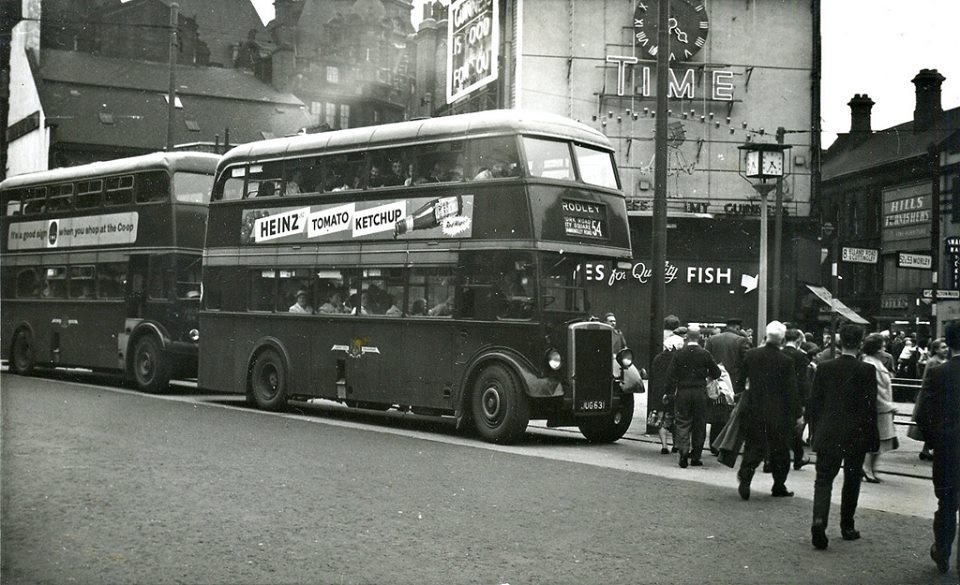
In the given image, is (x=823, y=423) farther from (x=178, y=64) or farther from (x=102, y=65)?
(x=178, y=64)

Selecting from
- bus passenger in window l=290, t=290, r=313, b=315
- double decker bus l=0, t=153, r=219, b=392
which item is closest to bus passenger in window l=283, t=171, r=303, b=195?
bus passenger in window l=290, t=290, r=313, b=315

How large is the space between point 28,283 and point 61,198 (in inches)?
95.8

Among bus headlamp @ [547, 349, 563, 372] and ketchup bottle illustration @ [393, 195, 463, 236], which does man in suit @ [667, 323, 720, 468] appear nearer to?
bus headlamp @ [547, 349, 563, 372]

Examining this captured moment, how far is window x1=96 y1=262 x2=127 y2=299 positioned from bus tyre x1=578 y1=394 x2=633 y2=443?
36.2ft

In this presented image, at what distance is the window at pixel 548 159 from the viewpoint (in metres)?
14.8

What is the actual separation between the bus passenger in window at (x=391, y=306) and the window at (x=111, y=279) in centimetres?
788

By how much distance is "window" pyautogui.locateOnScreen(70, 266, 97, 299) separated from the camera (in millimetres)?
22547

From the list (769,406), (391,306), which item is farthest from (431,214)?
(769,406)

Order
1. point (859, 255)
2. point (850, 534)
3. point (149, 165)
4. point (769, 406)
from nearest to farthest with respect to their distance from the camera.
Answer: point (850, 534), point (769, 406), point (859, 255), point (149, 165)

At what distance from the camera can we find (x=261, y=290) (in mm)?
18625

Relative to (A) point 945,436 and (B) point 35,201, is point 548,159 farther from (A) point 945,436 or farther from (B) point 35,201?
(B) point 35,201

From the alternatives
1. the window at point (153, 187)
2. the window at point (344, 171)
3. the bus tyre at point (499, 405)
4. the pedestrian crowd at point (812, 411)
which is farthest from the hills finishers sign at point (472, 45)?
the bus tyre at point (499, 405)

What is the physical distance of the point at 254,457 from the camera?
1179 cm

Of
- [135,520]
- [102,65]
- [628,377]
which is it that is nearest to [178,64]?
[102,65]
